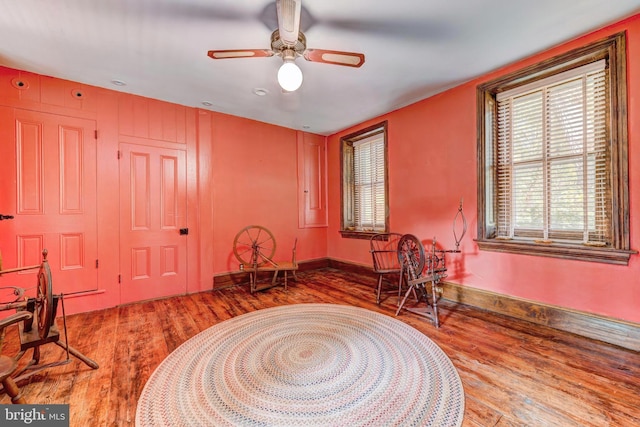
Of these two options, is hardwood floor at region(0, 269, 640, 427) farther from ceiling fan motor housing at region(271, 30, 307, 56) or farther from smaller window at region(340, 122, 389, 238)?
ceiling fan motor housing at region(271, 30, 307, 56)

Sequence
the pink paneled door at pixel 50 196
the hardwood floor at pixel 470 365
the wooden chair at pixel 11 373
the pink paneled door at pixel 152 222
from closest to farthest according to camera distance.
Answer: the wooden chair at pixel 11 373, the hardwood floor at pixel 470 365, the pink paneled door at pixel 50 196, the pink paneled door at pixel 152 222

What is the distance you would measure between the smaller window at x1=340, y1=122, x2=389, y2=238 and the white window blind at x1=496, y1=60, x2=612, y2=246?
1570 millimetres

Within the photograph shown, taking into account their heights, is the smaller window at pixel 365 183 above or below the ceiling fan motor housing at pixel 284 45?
below

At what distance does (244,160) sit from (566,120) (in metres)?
3.83

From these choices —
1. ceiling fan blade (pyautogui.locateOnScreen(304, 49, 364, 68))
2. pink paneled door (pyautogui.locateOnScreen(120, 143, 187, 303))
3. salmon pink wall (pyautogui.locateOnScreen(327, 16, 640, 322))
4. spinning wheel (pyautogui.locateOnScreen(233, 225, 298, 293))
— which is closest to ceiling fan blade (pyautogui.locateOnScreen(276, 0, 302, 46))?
ceiling fan blade (pyautogui.locateOnScreen(304, 49, 364, 68))

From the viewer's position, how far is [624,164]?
6.67 feet

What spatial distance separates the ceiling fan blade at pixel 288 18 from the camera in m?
1.63

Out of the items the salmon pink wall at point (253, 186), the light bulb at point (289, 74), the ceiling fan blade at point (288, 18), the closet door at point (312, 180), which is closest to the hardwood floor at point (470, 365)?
the salmon pink wall at point (253, 186)

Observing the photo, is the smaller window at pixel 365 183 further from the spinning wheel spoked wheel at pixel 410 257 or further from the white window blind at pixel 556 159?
the white window blind at pixel 556 159

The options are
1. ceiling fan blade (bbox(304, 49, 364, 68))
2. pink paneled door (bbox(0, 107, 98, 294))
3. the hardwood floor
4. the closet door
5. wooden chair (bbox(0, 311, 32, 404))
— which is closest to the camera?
wooden chair (bbox(0, 311, 32, 404))

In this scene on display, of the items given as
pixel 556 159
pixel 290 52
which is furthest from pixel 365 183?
pixel 290 52

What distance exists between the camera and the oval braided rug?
142cm

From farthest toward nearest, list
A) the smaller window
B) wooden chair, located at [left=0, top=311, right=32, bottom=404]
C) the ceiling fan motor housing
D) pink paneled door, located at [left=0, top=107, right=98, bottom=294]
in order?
the smaller window < pink paneled door, located at [left=0, top=107, right=98, bottom=294] < the ceiling fan motor housing < wooden chair, located at [left=0, top=311, right=32, bottom=404]

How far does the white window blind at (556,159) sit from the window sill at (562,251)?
0.11 metres
